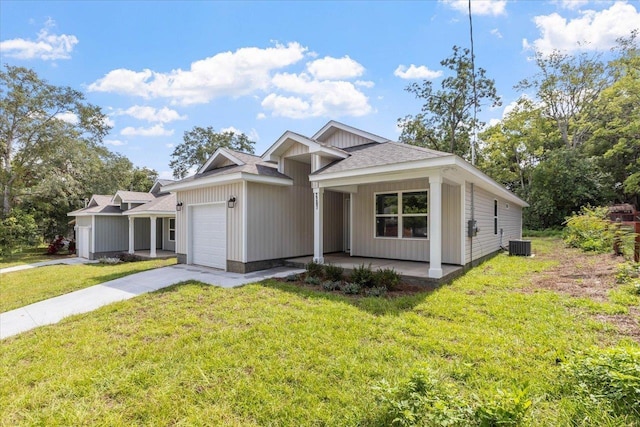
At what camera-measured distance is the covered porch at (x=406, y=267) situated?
6.59 metres

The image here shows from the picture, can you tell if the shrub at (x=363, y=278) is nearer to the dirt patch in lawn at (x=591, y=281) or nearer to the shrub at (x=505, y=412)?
the dirt patch in lawn at (x=591, y=281)

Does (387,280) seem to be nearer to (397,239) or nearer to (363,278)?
(363,278)

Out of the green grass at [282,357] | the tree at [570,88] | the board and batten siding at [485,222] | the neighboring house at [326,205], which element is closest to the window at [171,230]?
the neighboring house at [326,205]

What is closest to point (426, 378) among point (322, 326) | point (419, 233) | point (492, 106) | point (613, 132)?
point (322, 326)

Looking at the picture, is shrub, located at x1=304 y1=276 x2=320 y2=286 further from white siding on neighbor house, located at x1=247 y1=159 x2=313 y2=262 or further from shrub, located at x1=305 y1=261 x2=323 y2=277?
white siding on neighbor house, located at x1=247 y1=159 x2=313 y2=262

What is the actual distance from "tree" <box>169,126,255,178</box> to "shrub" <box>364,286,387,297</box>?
30.2 meters

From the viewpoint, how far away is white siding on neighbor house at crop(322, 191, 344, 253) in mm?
10742

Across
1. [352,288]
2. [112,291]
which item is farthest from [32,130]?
[352,288]

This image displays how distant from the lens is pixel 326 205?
1068cm

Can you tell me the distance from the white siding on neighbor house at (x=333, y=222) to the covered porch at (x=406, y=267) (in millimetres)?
734

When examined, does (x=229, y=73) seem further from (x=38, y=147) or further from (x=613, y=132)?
(x=613, y=132)

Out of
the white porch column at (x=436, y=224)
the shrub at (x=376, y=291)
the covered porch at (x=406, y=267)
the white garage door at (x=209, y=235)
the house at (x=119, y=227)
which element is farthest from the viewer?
the house at (x=119, y=227)

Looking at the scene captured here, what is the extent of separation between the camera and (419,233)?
880 centimetres

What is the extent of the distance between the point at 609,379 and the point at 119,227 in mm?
20260
